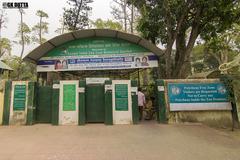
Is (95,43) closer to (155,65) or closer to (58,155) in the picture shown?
(155,65)

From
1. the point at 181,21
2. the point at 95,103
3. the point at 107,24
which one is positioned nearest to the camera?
the point at 95,103

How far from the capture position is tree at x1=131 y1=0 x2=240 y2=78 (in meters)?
12.2

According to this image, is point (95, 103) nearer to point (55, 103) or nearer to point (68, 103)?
point (68, 103)

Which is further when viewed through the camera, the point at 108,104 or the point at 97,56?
the point at 97,56

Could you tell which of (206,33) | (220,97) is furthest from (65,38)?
(206,33)

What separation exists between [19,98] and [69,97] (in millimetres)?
2248

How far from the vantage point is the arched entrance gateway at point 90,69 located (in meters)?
9.29

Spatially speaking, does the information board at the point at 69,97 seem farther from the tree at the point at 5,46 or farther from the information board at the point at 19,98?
the tree at the point at 5,46

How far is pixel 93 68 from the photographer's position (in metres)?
11.3

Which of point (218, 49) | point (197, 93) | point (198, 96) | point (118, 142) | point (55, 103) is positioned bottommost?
point (118, 142)

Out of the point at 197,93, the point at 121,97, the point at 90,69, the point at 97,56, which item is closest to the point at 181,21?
the point at 197,93

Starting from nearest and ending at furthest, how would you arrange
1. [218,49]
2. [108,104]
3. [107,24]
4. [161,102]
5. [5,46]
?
1. [108,104]
2. [161,102]
3. [218,49]
4. [107,24]
5. [5,46]

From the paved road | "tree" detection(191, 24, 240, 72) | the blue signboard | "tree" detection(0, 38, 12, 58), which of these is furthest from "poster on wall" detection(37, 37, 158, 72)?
"tree" detection(0, 38, 12, 58)

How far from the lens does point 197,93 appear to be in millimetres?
9336
